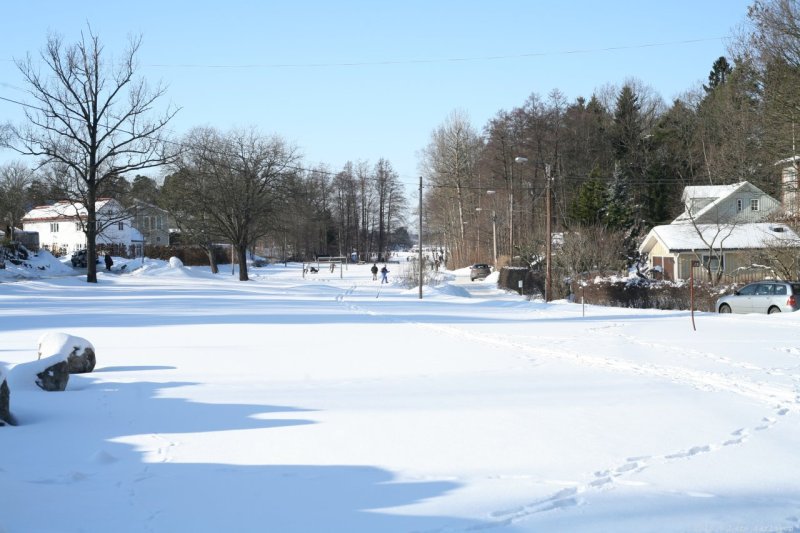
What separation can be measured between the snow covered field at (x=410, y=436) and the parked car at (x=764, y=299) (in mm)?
8510

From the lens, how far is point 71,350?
13625 millimetres

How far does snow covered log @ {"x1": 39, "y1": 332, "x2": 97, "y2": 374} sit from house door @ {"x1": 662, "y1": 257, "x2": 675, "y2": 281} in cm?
4716

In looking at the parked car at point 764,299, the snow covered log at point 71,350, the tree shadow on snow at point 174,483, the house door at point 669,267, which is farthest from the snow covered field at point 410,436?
the house door at point 669,267

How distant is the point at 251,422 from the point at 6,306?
78.8ft

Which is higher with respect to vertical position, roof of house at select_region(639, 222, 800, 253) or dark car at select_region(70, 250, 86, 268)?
roof of house at select_region(639, 222, 800, 253)

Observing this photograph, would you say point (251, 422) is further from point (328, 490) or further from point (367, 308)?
point (367, 308)

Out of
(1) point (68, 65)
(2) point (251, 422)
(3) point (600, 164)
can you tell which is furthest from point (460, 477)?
(3) point (600, 164)

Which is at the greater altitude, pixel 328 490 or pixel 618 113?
pixel 618 113

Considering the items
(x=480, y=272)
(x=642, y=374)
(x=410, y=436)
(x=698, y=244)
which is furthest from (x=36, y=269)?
(x=410, y=436)

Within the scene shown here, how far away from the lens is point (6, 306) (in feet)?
97.3

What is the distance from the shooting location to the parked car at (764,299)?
2767cm

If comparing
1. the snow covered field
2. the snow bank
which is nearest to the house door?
the snow covered field

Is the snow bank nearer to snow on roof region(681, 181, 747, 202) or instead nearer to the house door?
the house door

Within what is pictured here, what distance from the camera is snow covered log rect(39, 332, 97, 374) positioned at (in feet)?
43.9
